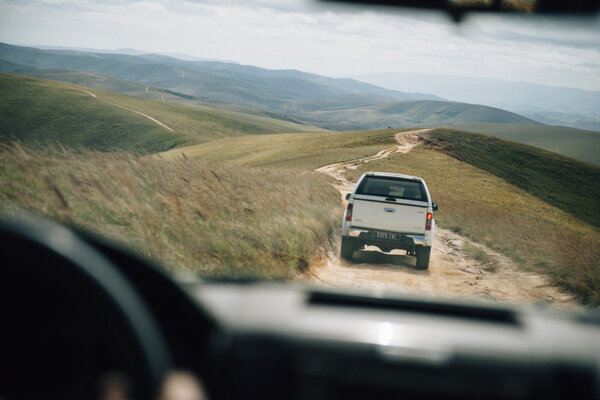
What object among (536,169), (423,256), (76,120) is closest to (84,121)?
(76,120)

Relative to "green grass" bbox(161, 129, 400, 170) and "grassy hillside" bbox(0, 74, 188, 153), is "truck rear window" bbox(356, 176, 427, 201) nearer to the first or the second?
"green grass" bbox(161, 129, 400, 170)

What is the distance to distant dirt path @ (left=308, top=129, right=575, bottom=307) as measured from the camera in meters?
8.44

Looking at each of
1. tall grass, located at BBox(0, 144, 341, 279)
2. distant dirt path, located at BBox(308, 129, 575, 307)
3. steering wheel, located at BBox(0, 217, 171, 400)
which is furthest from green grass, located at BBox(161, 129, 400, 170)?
steering wheel, located at BBox(0, 217, 171, 400)

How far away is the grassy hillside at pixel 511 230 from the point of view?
10148mm

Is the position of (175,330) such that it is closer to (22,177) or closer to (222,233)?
(22,177)

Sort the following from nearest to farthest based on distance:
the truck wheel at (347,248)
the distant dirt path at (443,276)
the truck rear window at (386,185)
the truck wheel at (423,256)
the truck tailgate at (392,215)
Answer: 1. the distant dirt path at (443,276)
2. the truck tailgate at (392,215)
3. the truck wheel at (423,256)
4. the truck wheel at (347,248)
5. the truck rear window at (386,185)

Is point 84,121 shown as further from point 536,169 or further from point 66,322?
point 66,322

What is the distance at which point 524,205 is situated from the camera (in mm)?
36406

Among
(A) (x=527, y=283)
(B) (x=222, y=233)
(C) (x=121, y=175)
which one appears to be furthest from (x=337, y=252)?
(C) (x=121, y=175)

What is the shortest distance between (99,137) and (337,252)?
87.0m

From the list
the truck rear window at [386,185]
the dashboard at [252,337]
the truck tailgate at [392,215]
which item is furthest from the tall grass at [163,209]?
the dashboard at [252,337]

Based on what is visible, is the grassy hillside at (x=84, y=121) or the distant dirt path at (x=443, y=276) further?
the grassy hillside at (x=84, y=121)

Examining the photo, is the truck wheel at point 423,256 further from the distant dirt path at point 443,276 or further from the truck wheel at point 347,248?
the truck wheel at point 347,248

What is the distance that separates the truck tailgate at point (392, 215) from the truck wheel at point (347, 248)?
0.47 m
